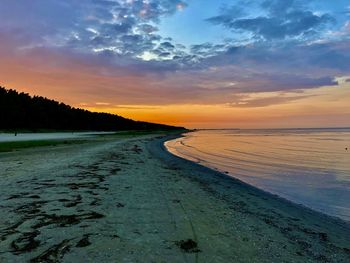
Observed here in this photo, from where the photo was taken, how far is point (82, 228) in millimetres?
7848

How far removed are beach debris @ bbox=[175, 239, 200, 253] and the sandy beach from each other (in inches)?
0.8

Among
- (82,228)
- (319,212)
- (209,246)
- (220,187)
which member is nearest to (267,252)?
(209,246)

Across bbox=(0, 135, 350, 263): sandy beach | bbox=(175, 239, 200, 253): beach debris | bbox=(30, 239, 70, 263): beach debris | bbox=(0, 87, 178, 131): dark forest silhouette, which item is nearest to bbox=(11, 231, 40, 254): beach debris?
bbox=(0, 135, 350, 263): sandy beach

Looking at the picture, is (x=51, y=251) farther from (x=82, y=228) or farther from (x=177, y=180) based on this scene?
(x=177, y=180)

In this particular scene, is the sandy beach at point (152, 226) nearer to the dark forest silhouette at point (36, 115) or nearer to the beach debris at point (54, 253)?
the beach debris at point (54, 253)

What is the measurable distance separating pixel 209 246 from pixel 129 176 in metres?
10.2

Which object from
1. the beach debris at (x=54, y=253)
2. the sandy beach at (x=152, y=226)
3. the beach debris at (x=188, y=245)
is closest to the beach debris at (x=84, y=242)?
the sandy beach at (x=152, y=226)

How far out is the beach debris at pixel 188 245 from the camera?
22.5ft

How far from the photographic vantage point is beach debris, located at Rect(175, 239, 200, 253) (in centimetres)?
685

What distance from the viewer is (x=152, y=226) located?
8336 millimetres

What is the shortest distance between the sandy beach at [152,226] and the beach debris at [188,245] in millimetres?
21

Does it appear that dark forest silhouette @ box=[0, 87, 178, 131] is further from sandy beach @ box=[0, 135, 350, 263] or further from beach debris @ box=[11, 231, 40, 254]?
beach debris @ box=[11, 231, 40, 254]

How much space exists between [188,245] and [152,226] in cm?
148

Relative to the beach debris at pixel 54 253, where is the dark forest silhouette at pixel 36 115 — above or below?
above
